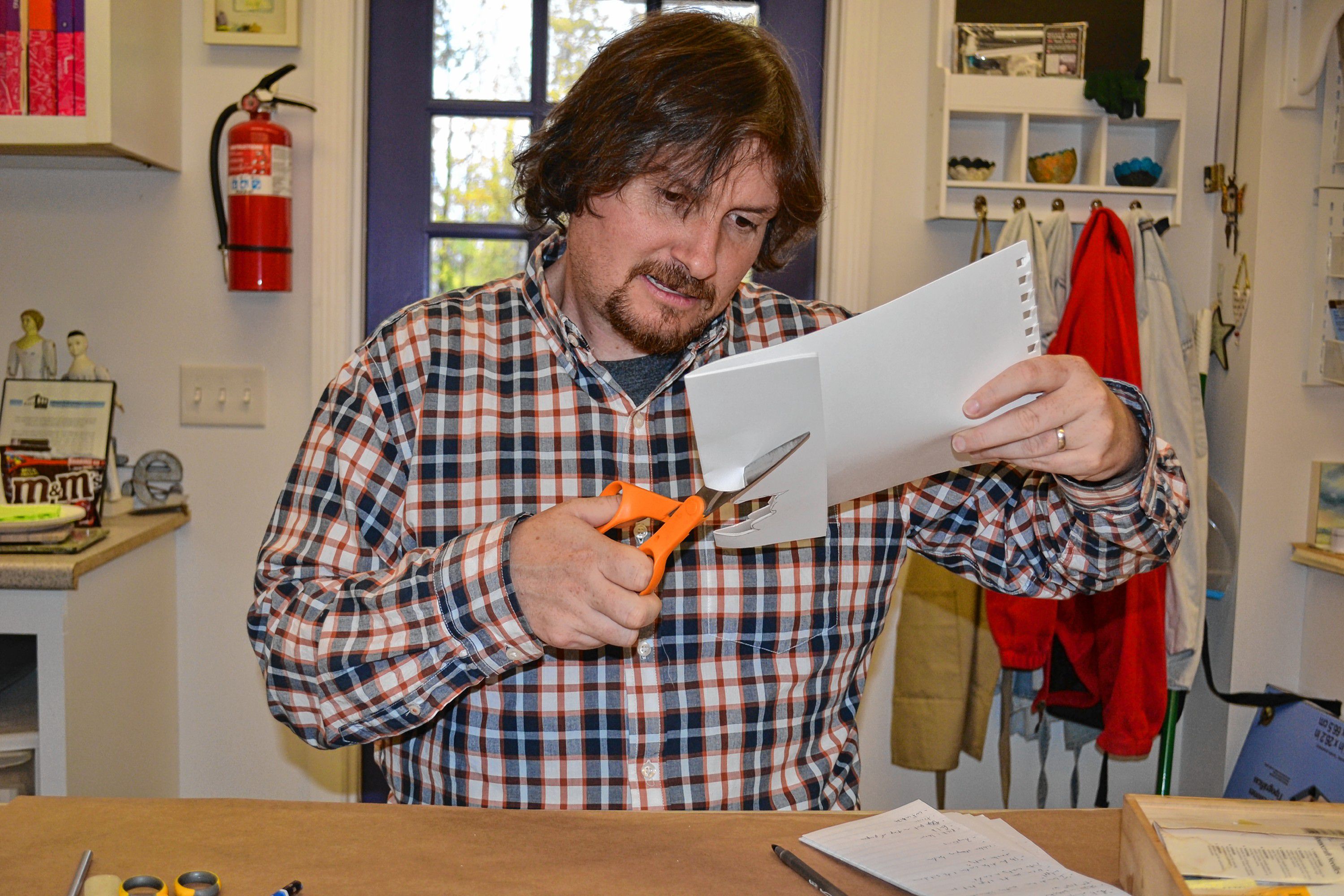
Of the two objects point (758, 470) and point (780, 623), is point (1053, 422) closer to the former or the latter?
point (758, 470)

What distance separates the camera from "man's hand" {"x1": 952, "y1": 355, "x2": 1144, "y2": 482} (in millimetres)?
916

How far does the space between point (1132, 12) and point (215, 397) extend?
79.1 inches

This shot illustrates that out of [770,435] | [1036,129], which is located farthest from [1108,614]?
[770,435]

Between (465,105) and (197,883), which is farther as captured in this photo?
(465,105)

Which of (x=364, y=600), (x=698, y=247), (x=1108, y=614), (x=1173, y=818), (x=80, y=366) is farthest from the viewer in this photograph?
(x=80, y=366)

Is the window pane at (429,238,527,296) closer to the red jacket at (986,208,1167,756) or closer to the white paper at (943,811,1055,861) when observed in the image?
the red jacket at (986,208,1167,756)

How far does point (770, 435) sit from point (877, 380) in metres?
0.10

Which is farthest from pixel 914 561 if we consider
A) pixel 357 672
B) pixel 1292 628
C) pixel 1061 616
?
pixel 357 672

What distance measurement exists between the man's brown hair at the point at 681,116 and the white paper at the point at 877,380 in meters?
0.38

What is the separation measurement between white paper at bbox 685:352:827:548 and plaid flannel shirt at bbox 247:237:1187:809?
289 millimetres

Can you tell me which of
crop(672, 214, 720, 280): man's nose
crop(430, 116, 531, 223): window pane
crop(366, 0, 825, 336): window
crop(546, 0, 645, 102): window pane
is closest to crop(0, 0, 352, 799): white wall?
crop(366, 0, 825, 336): window

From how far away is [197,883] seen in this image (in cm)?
78

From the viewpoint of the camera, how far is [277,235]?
2.08m

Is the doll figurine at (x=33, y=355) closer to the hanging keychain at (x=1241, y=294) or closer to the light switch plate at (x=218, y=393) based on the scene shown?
the light switch plate at (x=218, y=393)
